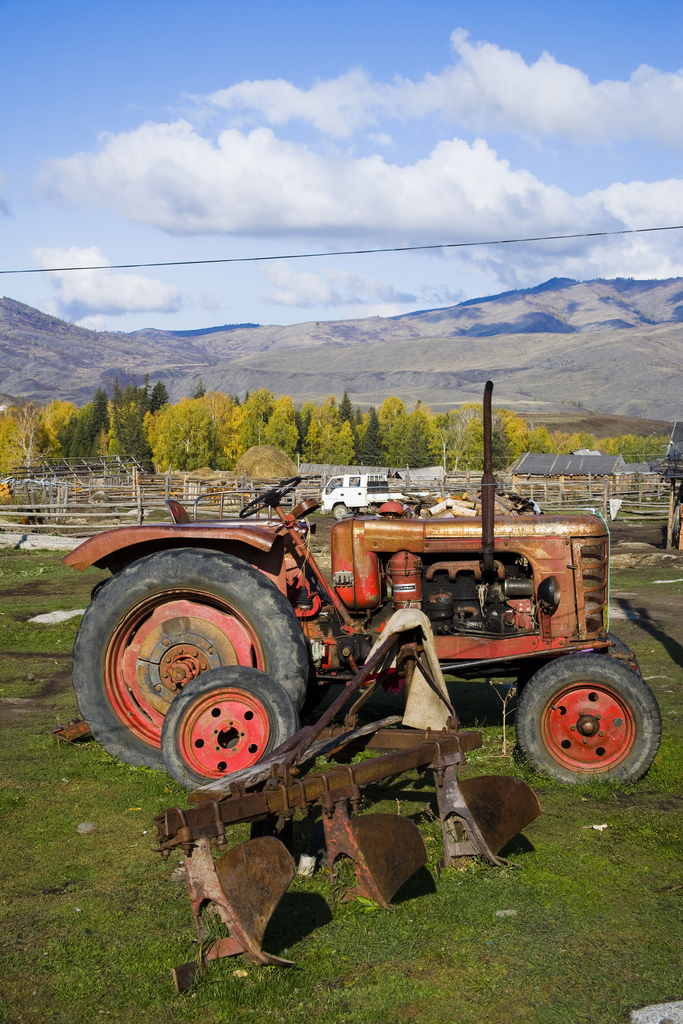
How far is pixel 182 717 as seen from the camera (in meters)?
4.71

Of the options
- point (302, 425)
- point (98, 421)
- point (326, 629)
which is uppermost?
point (98, 421)

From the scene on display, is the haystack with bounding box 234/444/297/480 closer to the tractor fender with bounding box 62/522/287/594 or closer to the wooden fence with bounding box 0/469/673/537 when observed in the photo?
the wooden fence with bounding box 0/469/673/537

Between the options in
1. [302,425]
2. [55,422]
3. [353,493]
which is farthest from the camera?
[302,425]

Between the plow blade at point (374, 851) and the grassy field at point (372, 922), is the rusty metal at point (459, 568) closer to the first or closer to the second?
the grassy field at point (372, 922)

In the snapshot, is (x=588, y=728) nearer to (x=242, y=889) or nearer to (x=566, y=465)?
(x=242, y=889)

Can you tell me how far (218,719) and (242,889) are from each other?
5.02 feet

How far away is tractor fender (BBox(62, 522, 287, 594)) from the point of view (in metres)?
5.35

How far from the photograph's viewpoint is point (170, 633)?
538cm

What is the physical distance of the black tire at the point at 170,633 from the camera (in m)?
5.12

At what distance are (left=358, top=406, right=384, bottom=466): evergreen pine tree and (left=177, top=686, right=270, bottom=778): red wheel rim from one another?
87.6m

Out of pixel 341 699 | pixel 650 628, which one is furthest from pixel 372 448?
pixel 341 699

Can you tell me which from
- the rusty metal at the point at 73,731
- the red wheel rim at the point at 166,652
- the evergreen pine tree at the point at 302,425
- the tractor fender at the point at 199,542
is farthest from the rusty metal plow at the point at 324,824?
the evergreen pine tree at the point at 302,425

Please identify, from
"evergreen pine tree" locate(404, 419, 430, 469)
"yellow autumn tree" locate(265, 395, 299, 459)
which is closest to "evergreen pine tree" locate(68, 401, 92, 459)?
"yellow autumn tree" locate(265, 395, 299, 459)

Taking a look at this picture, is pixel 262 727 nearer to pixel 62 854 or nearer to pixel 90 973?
pixel 62 854
